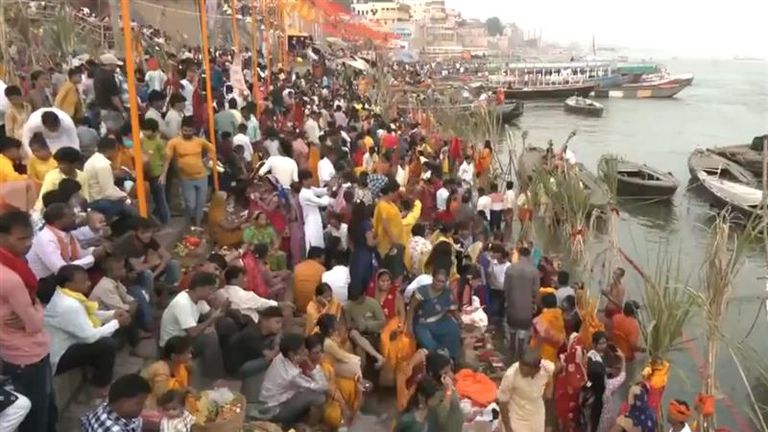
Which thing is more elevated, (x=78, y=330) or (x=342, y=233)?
(x=78, y=330)

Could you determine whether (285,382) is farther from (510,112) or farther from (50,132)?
(510,112)

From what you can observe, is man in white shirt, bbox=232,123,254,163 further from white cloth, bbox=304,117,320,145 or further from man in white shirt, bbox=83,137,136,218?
man in white shirt, bbox=83,137,136,218

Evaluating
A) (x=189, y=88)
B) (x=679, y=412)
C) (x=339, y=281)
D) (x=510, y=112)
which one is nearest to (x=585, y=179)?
(x=189, y=88)

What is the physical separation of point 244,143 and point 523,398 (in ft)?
19.0

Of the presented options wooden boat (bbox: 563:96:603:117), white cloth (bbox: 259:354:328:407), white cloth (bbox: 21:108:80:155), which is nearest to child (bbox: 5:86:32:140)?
white cloth (bbox: 21:108:80:155)

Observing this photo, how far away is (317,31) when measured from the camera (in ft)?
152

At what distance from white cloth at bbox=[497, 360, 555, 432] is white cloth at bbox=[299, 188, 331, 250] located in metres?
3.14

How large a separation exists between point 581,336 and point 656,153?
29.2 meters

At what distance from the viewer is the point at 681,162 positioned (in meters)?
30.9

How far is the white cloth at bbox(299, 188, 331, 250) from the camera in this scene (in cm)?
776

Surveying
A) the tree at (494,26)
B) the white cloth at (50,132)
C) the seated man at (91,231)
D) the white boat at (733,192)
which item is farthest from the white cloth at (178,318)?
the tree at (494,26)

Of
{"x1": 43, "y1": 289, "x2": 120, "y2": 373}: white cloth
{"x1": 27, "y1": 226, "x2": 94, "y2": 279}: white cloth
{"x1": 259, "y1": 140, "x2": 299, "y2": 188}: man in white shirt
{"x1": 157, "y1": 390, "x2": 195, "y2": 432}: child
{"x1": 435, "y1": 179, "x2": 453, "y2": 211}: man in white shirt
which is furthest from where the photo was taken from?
{"x1": 435, "y1": 179, "x2": 453, "y2": 211}: man in white shirt

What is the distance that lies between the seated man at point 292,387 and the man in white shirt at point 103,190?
2.17 metres

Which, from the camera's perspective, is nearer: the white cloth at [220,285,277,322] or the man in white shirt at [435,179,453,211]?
the white cloth at [220,285,277,322]
